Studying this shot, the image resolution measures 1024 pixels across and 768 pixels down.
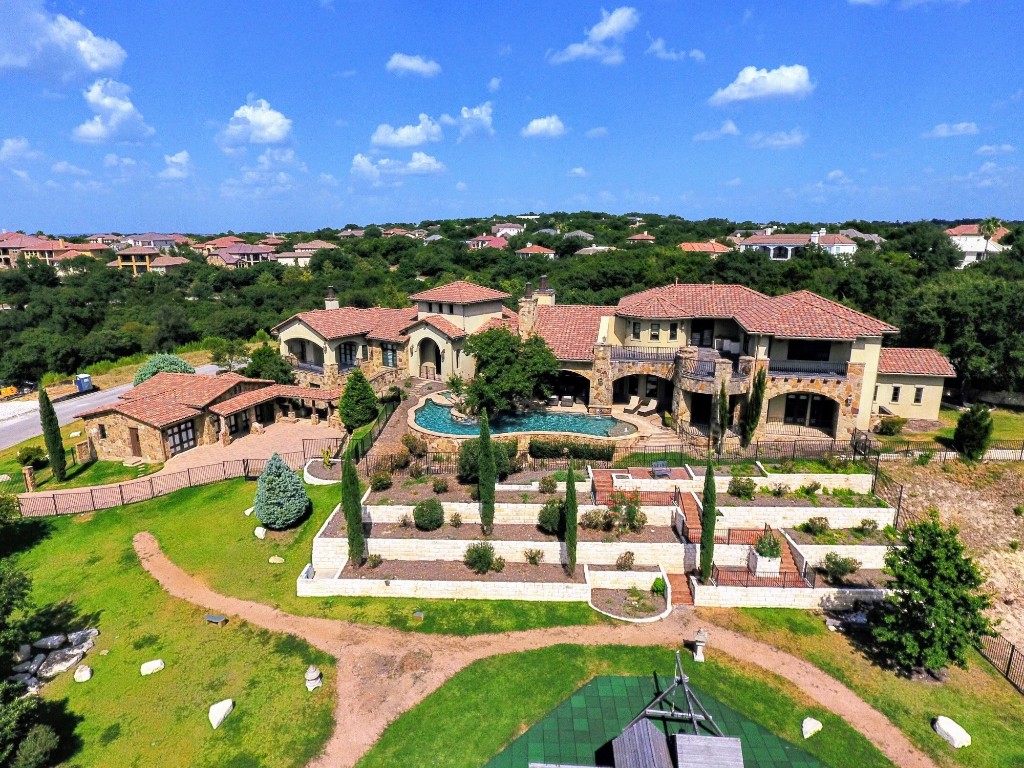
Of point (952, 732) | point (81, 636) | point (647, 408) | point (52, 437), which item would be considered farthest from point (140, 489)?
point (952, 732)

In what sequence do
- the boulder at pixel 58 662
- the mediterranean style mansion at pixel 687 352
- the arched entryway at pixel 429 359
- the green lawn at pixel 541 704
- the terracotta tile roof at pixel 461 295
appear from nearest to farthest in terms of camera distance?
the green lawn at pixel 541 704 → the boulder at pixel 58 662 → the mediterranean style mansion at pixel 687 352 → the terracotta tile roof at pixel 461 295 → the arched entryway at pixel 429 359

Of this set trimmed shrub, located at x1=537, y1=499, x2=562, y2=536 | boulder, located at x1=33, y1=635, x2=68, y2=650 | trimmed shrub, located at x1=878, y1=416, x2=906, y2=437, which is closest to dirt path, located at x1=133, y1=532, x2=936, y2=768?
boulder, located at x1=33, y1=635, x2=68, y2=650

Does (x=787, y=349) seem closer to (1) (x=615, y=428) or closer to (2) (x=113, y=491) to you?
(1) (x=615, y=428)

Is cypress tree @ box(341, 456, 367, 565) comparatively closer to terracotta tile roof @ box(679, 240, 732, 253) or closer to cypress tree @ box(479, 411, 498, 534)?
cypress tree @ box(479, 411, 498, 534)

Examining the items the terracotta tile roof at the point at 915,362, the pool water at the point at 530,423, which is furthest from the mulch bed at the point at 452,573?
the terracotta tile roof at the point at 915,362

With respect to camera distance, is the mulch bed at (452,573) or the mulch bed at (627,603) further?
the mulch bed at (452,573)


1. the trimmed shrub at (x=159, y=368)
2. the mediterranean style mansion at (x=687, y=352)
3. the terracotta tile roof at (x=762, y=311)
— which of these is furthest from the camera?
the trimmed shrub at (x=159, y=368)

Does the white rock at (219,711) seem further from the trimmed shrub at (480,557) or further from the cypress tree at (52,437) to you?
the cypress tree at (52,437)
